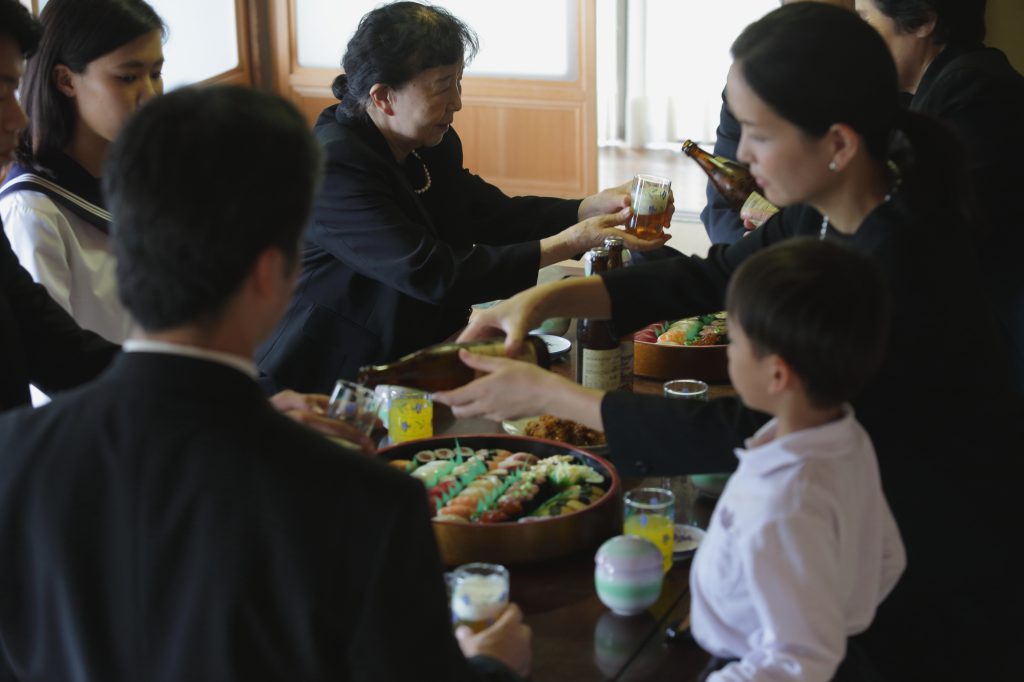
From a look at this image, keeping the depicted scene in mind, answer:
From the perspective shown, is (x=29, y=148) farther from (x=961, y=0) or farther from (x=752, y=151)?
(x=961, y=0)

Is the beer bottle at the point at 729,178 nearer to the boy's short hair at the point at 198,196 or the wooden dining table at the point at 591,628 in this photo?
the wooden dining table at the point at 591,628

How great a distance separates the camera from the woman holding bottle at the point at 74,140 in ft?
7.64

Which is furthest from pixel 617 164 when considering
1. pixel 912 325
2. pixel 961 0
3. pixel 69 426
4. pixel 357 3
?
pixel 69 426

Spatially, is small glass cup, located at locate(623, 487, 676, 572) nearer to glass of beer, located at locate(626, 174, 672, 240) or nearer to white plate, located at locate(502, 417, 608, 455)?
white plate, located at locate(502, 417, 608, 455)

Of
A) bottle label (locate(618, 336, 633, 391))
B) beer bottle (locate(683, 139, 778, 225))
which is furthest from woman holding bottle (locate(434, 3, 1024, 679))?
beer bottle (locate(683, 139, 778, 225))

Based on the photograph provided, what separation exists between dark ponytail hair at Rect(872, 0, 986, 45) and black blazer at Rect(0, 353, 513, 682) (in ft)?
6.90

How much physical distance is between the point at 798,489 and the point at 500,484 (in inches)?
24.2

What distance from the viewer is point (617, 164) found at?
900cm

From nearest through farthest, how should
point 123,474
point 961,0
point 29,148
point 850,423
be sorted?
point 123,474 → point 850,423 → point 29,148 → point 961,0

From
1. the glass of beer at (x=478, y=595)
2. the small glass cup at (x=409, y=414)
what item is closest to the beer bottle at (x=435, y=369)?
the small glass cup at (x=409, y=414)

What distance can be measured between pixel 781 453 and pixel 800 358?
0.11 m

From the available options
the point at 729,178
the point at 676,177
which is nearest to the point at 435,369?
the point at 729,178

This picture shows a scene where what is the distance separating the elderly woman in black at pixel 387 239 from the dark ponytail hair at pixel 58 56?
565mm

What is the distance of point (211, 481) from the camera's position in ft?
3.30
